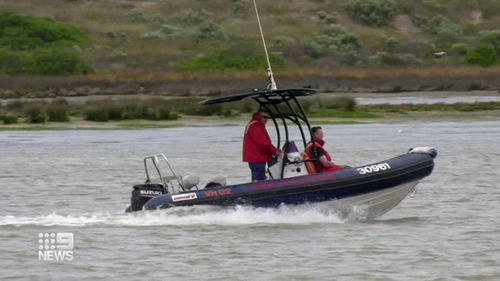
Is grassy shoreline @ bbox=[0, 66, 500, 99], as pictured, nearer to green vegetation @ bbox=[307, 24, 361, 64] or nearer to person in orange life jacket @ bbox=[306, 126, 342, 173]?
green vegetation @ bbox=[307, 24, 361, 64]

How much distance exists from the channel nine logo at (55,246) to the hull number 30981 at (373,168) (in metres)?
3.81

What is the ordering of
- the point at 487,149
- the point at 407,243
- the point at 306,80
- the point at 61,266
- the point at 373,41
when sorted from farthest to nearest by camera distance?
the point at 373,41
the point at 306,80
the point at 487,149
the point at 407,243
the point at 61,266

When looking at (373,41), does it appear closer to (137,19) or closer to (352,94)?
(137,19)

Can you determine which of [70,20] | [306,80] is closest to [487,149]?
[306,80]

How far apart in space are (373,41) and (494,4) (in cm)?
1154

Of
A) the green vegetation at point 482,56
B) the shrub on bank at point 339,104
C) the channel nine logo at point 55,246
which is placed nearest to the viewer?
the channel nine logo at point 55,246

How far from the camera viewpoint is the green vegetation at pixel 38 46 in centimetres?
6031

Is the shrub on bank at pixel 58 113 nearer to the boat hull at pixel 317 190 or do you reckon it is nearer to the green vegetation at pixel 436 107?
the green vegetation at pixel 436 107

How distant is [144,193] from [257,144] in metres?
1.63

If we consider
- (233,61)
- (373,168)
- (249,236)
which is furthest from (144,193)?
(233,61)

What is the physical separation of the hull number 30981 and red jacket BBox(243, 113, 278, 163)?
113 centimetres

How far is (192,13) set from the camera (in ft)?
259

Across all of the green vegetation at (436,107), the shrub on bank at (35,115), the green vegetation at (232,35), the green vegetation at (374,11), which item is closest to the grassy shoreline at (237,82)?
the green vegetation at (232,35)

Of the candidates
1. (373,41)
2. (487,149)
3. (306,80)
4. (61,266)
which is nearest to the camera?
(61,266)
